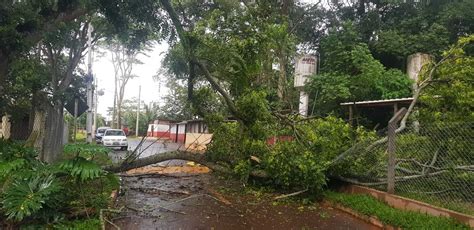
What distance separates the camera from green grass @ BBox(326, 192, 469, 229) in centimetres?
553

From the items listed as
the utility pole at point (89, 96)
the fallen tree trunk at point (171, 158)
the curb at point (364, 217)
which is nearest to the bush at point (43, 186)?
the fallen tree trunk at point (171, 158)

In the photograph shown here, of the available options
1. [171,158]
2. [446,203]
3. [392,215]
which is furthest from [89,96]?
[446,203]

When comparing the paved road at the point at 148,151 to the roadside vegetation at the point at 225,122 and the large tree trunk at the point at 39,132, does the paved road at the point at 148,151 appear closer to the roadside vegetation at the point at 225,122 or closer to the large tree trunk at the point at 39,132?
the roadside vegetation at the point at 225,122

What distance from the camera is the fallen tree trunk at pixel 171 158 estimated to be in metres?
8.36

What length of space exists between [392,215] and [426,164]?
1.99 meters

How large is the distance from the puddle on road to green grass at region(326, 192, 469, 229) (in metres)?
0.26

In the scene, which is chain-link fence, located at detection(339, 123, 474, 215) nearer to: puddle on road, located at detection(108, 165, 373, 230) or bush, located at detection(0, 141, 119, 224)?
puddle on road, located at detection(108, 165, 373, 230)

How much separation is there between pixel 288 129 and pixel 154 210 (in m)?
4.30

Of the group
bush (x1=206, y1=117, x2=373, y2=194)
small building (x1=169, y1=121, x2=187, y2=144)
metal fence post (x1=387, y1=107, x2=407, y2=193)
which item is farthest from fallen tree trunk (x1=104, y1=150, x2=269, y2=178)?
small building (x1=169, y1=121, x2=187, y2=144)

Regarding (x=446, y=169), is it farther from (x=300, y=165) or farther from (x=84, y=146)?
(x=84, y=146)

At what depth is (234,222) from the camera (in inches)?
257

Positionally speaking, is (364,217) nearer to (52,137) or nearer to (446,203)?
(446,203)

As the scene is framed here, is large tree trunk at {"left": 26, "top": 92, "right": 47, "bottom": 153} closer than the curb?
No

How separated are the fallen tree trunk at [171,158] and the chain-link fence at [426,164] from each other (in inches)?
89.9
